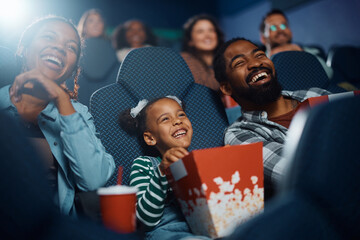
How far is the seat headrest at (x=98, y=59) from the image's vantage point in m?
1.98

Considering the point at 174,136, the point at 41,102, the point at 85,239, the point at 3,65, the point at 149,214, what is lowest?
the point at 149,214

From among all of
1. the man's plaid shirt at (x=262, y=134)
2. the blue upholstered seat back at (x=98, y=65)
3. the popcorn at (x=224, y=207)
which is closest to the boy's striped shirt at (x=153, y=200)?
the popcorn at (x=224, y=207)

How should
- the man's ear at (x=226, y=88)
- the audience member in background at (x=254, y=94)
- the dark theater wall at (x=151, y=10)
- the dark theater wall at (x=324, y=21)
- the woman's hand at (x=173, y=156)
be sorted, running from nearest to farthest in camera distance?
1. the woman's hand at (x=173, y=156)
2. the audience member in background at (x=254, y=94)
3. the man's ear at (x=226, y=88)
4. the dark theater wall at (x=324, y=21)
5. the dark theater wall at (x=151, y=10)

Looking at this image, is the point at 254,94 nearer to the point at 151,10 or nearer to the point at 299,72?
the point at 299,72

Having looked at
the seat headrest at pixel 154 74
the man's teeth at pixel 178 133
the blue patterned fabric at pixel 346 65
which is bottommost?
the blue patterned fabric at pixel 346 65

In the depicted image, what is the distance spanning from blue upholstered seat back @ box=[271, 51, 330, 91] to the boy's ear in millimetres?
827

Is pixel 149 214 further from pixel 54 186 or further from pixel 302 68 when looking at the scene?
pixel 302 68

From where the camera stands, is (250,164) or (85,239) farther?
(250,164)

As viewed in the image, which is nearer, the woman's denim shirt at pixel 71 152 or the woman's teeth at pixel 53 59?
the woman's denim shirt at pixel 71 152

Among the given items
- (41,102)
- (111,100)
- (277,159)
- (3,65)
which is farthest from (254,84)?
(3,65)

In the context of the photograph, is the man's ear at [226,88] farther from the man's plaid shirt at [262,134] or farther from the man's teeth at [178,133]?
the man's teeth at [178,133]

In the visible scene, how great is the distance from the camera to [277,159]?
1.01m

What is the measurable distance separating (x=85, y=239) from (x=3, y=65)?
0.80 m

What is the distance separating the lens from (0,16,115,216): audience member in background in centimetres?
88
